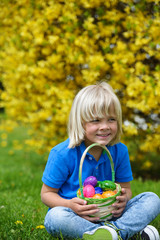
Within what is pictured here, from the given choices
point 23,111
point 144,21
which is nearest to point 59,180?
point 144,21

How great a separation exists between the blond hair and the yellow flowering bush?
97cm

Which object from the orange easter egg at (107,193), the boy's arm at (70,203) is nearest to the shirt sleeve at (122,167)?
the orange easter egg at (107,193)

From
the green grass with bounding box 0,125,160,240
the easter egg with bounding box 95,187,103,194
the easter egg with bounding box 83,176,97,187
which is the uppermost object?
the easter egg with bounding box 83,176,97,187

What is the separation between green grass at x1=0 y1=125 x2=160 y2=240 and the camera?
2139 mm

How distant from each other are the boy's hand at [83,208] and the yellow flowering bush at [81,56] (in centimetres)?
141

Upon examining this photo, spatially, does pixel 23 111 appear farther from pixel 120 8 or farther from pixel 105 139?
pixel 105 139

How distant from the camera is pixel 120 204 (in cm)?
193

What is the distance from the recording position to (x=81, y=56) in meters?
3.36

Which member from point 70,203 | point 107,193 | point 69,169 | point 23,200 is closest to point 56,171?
point 69,169

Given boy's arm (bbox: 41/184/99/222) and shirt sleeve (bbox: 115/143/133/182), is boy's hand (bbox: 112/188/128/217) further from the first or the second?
shirt sleeve (bbox: 115/143/133/182)

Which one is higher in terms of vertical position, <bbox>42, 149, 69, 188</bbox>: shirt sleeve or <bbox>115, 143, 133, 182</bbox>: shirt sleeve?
<bbox>42, 149, 69, 188</bbox>: shirt sleeve

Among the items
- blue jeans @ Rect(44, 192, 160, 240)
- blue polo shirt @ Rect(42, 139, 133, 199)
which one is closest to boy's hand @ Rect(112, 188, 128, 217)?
blue jeans @ Rect(44, 192, 160, 240)

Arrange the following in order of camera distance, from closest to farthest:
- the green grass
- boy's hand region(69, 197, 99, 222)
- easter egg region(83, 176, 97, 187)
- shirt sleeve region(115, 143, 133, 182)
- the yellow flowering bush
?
1. boy's hand region(69, 197, 99, 222)
2. easter egg region(83, 176, 97, 187)
3. the green grass
4. shirt sleeve region(115, 143, 133, 182)
5. the yellow flowering bush

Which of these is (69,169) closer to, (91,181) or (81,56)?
(91,181)
